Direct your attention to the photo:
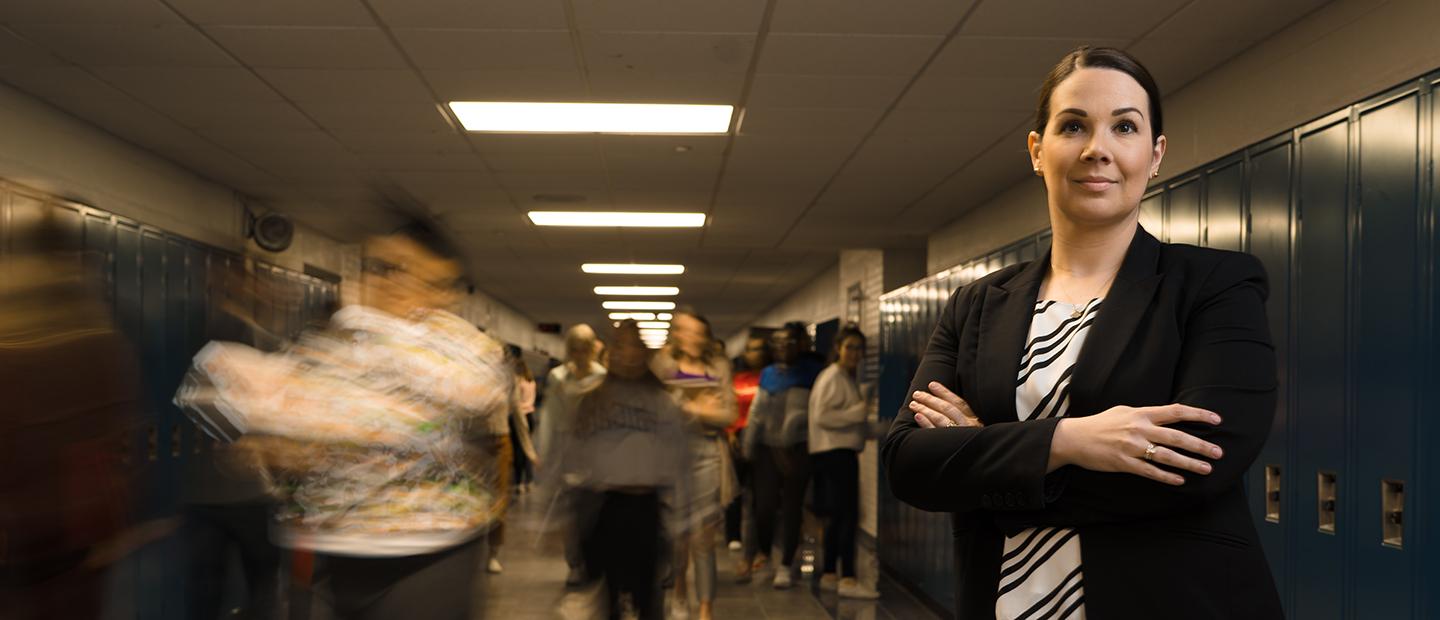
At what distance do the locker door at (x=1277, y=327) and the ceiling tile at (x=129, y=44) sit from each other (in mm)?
4162

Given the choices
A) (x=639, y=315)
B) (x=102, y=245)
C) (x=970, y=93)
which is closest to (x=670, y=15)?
(x=970, y=93)

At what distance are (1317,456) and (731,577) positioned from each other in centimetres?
548

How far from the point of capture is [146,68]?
554 cm

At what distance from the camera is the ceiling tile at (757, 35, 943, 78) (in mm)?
4992

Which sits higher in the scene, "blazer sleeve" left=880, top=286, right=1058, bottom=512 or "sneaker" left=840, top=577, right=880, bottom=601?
"blazer sleeve" left=880, top=286, right=1058, bottom=512

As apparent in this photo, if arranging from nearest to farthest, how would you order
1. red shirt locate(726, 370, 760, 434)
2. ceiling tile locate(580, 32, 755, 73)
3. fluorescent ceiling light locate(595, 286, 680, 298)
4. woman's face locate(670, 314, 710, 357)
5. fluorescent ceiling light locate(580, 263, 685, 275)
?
ceiling tile locate(580, 32, 755, 73)
woman's face locate(670, 314, 710, 357)
red shirt locate(726, 370, 760, 434)
fluorescent ceiling light locate(580, 263, 685, 275)
fluorescent ceiling light locate(595, 286, 680, 298)

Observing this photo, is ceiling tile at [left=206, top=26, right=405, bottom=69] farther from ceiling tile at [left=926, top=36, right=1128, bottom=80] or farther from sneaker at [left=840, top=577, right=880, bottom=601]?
sneaker at [left=840, top=577, right=880, bottom=601]

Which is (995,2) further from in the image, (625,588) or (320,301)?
(320,301)

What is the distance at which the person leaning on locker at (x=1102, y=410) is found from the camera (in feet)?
4.22

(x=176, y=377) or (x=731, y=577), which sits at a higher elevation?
(x=176, y=377)

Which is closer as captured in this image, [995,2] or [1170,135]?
[995,2]

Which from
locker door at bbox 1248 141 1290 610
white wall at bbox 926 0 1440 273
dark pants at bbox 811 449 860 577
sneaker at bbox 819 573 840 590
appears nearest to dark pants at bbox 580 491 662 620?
locker door at bbox 1248 141 1290 610

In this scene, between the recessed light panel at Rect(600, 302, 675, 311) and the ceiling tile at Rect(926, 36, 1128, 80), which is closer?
the ceiling tile at Rect(926, 36, 1128, 80)

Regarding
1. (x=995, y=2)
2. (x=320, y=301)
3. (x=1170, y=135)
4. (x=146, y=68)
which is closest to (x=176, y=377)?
(x=146, y=68)
